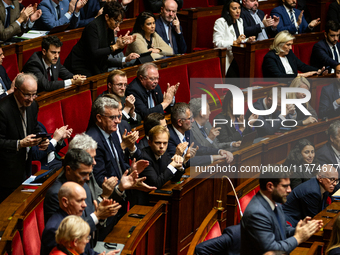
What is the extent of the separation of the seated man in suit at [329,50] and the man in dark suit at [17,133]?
2.02 metres

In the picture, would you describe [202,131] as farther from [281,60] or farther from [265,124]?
[281,60]

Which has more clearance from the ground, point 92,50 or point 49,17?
point 49,17

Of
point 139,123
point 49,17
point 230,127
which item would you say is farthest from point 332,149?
point 49,17

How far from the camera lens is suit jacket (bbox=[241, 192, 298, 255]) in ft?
3.96

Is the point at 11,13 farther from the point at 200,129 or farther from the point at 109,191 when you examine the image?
the point at 109,191

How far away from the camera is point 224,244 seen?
133 cm

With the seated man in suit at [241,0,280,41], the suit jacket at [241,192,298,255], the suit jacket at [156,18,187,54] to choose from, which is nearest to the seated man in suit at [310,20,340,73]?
the seated man in suit at [241,0,280,41]

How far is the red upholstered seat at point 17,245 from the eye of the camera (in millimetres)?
1139

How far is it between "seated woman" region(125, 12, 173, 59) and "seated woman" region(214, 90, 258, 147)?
0.49 metres

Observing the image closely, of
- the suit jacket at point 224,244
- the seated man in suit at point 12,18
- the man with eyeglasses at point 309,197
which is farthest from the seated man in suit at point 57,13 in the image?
the suit jacket at point 224,244

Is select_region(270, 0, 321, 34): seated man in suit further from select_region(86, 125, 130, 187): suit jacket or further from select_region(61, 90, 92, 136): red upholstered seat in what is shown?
select_region(86, 125, 130, 187): suit jacket

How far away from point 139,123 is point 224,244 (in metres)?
0.87

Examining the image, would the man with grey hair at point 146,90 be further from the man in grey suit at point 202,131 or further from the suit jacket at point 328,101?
the suit jacket at point 328,101

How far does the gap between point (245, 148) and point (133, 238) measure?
907mm
